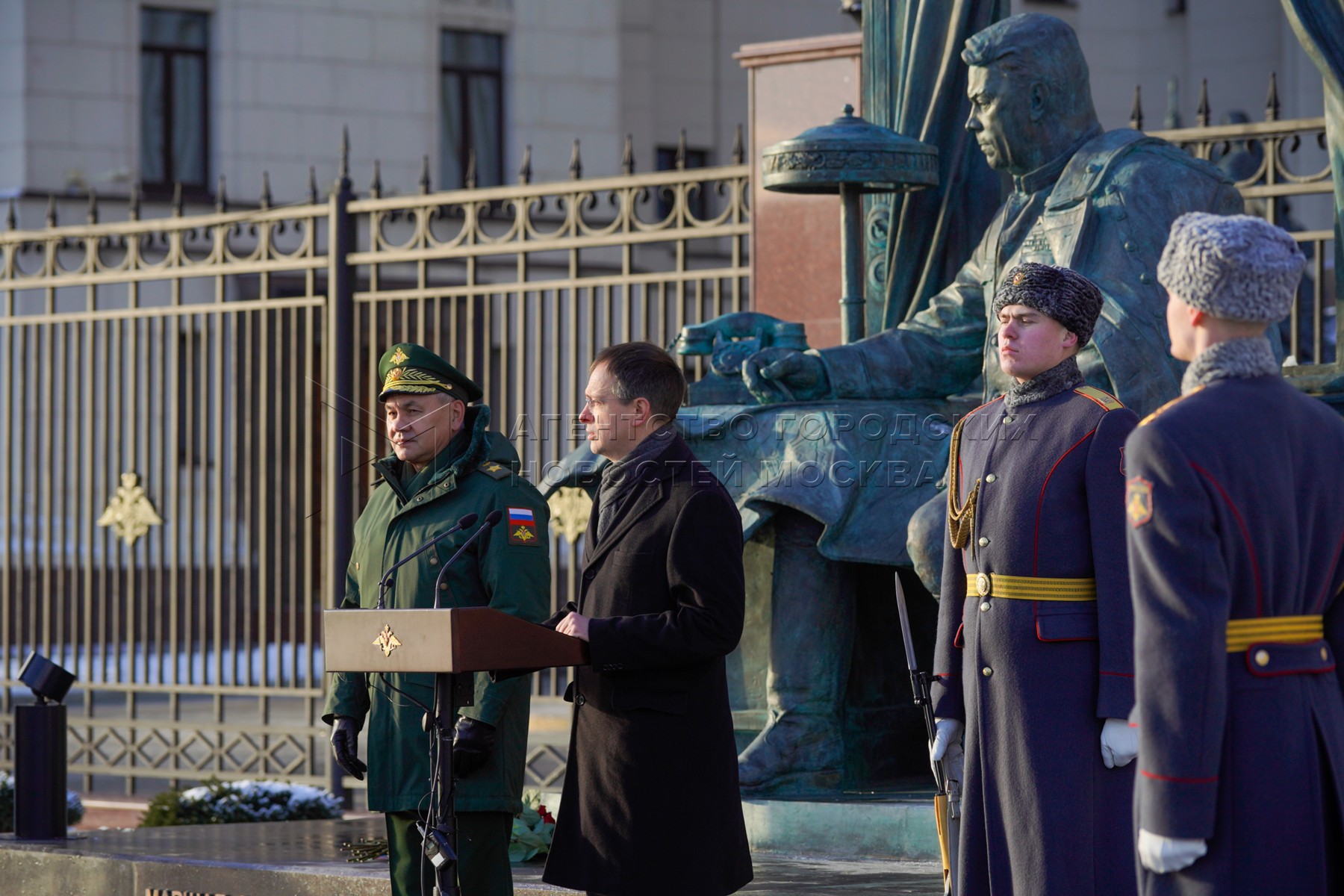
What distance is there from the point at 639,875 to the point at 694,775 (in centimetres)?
22

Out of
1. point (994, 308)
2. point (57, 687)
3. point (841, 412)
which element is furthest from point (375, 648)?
point (57, 687)

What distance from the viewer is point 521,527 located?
176 inches

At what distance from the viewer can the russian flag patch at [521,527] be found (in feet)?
14.6

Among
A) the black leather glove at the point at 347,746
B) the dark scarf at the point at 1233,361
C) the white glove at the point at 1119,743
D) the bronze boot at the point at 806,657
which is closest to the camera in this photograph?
the dark scarf at the point at 1233,361

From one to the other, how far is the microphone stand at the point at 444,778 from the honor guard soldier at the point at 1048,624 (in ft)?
3.21

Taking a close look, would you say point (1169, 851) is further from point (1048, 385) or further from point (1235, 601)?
point (1048, 385)

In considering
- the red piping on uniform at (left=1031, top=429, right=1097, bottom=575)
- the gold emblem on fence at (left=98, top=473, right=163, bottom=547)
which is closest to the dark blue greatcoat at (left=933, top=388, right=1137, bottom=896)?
the red piping on uniform at (left=1031, top=429, right=1097, bottom=575)

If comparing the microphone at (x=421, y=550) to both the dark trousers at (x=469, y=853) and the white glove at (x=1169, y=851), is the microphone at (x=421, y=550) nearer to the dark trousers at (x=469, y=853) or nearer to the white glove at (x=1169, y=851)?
the dark trousers at (x=469, y=853)

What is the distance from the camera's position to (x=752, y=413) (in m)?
6.31

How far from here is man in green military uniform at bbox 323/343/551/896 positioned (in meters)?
4.41

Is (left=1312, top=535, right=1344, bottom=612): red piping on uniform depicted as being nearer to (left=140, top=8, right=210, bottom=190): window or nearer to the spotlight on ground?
the spotlight on ground

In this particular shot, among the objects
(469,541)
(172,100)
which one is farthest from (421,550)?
(172,100)

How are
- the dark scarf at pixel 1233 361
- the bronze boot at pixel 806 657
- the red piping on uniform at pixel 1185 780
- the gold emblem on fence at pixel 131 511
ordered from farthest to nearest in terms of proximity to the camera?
the gold emblem on fence at pixel 131 511, the bronze boot at pixel 806 657, the dark scarf at pixel 1233 361, the red piping on uniform at pixel 1185 780

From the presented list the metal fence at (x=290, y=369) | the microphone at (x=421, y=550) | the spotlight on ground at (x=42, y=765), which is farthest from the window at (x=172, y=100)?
the microphone at (x=421, y=550)
